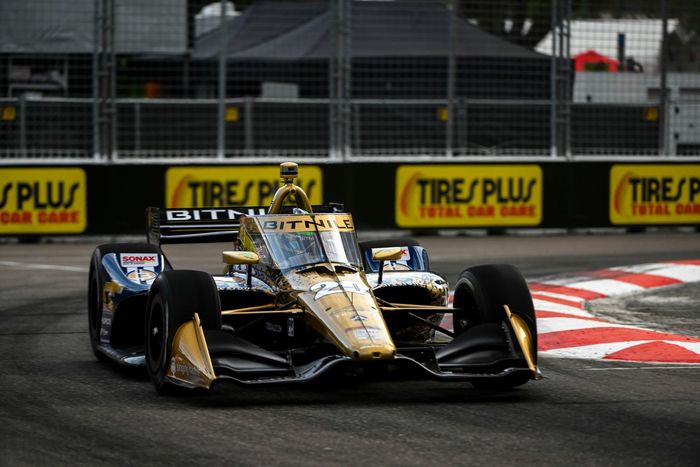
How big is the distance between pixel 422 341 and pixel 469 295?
585mm

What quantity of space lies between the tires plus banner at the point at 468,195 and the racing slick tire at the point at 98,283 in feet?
28.7

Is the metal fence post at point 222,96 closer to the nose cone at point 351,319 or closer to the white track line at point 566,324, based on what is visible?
the white track line at point 566,324

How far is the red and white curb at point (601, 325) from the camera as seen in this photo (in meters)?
8.42

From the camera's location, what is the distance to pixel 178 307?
6.84 meters

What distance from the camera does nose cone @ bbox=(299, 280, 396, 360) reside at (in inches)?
258

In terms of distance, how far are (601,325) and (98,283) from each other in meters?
3.52

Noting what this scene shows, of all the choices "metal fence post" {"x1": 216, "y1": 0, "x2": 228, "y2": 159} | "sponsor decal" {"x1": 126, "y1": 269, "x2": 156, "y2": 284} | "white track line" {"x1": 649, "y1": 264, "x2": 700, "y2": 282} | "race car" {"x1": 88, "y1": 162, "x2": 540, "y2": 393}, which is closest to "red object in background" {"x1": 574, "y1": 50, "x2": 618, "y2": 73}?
"metal fence post" {"x1": 216, "y1": 0, "x2": 228, "y2": 159}

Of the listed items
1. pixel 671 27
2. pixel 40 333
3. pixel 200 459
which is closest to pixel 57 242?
pixel 40 333

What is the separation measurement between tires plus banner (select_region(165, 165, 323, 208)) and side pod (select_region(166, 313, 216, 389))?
9.94m

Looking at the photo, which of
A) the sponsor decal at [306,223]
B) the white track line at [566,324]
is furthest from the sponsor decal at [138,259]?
the white track line at [566,324]

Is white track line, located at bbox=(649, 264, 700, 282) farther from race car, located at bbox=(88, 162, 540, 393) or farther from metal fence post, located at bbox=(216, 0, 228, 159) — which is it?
metal fence post, located at bbox=(216, 0, 228, 159)

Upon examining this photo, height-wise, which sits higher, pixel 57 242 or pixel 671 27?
pixel 671 27

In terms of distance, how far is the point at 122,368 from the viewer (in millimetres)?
8062

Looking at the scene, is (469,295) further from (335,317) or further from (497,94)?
(497,94)
